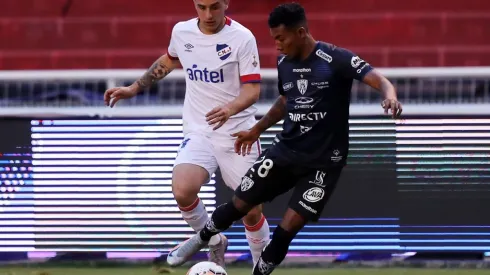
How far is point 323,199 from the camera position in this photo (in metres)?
6.67

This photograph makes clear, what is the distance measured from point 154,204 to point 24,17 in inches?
232

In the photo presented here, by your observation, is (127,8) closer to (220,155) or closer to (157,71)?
(157,71)

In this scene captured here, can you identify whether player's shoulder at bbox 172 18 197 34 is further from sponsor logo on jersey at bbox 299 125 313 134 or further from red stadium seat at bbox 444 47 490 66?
red stadium seat at bbox 444 47 490 66

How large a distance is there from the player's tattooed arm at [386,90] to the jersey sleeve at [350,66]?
4 centimetres

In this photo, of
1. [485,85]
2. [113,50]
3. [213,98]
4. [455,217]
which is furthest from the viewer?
[113,50]

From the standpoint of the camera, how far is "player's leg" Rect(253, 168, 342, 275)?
21.8 feet

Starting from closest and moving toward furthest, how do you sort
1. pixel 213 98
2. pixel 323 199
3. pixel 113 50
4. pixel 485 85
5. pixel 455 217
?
1. pixel 323 199
2. pixel 213 98
3. pixel 455 217
4. pixel 485 85
5. pixel 113 50

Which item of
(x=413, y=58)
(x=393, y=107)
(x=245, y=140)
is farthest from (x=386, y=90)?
(x=413, y=58)

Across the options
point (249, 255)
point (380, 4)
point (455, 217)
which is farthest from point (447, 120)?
point (380, 4)

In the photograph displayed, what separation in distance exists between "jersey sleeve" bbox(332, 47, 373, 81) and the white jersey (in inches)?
35.9

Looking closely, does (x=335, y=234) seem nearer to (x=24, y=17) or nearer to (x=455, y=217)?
(x=455, y=217)

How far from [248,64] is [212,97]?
331 mm

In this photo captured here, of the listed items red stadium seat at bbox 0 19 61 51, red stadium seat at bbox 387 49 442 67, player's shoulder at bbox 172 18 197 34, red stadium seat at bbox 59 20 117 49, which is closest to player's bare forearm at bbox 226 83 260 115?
player's shoulder at bbox 172 18 197 34

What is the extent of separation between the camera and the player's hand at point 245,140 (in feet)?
23.4
